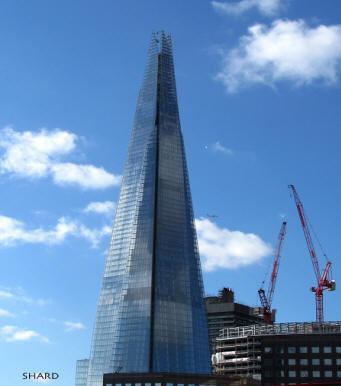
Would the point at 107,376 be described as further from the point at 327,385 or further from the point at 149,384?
the point at 327,385

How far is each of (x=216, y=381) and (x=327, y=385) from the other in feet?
357

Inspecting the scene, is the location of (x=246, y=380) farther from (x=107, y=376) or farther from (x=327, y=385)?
(x=327, y=385)

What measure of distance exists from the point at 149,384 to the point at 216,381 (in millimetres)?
18644

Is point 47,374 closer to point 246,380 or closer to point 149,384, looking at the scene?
point 149,384

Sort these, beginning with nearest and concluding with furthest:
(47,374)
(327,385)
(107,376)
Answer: (327,385), (47,374), (107,376)

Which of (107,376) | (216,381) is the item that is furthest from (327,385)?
(107,376)

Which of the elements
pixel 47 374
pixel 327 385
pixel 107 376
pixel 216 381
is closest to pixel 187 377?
pixel 216 381

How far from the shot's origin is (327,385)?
270 feet

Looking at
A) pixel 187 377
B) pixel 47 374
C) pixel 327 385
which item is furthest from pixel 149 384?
pixel 327 385

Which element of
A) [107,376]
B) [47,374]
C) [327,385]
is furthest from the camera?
[107,376]

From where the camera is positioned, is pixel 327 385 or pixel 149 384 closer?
pixel 327 385

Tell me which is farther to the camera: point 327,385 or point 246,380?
point 246,380

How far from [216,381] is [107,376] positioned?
32609mm

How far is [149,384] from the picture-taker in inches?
7407
